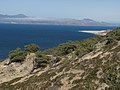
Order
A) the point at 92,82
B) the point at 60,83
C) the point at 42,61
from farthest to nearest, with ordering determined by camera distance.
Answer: the point at 42,61 → the point at 60,83 → the point at 92,82

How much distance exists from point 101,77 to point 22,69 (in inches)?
1086

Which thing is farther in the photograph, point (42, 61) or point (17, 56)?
point (17, 56)

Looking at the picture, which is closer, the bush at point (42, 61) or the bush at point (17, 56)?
the bush at point (42, 61)

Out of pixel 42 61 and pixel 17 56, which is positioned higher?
pixel 42 61

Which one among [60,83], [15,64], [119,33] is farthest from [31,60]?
[60,83]

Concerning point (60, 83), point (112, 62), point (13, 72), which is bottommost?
point (13, 72)

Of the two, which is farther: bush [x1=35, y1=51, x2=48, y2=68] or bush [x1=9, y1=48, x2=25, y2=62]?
bush [x1=9, y1=48, x2=25, y2=62]

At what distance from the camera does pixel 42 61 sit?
54938 millimetres

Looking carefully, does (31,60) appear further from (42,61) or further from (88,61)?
(88,61)

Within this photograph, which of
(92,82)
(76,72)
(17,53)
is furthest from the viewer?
(17,53)

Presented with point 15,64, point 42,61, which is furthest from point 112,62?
point 15,64

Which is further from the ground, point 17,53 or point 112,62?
point 112,62

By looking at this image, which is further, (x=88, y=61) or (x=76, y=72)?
(x=88, y=61)

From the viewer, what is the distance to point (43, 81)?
125 feet
